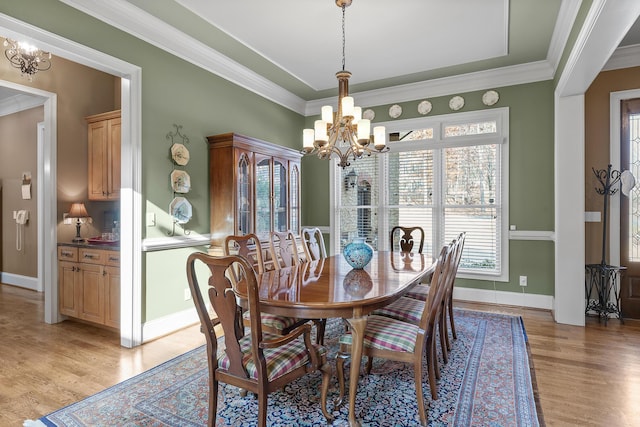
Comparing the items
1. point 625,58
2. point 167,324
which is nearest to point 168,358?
point 167,324

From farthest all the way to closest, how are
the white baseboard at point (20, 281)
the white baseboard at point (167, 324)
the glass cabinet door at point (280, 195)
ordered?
the white baseboard at point (20, 281)
the glass cabinet door at point (280, 195)
the white baseboard at point (167, 324)

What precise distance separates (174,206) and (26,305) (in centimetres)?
277

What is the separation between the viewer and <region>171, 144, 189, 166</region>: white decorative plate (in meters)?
3.54

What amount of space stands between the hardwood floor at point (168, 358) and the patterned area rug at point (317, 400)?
158 millimetres

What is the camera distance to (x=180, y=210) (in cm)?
357

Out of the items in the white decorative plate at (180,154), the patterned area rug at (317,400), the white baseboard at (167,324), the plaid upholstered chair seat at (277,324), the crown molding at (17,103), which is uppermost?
the crown molding at (17,103)

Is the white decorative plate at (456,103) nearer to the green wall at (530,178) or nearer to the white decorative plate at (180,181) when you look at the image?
the green wall at (530,178)

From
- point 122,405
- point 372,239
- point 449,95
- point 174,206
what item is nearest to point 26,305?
point 174,206

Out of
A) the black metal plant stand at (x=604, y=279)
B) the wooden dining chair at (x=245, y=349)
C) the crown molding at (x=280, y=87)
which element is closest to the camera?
the wooden dining chair at (x=245, y=349)

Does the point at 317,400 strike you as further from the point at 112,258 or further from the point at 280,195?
the point at 280,195

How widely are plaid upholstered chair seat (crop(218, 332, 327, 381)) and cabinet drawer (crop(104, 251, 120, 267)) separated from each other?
215 cm

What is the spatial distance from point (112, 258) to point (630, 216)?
560 centimetres

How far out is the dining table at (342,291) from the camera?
1.82 meters

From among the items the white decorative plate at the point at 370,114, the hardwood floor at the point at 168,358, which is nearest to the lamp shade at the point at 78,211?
the hardwood floor at the point at 168,358
